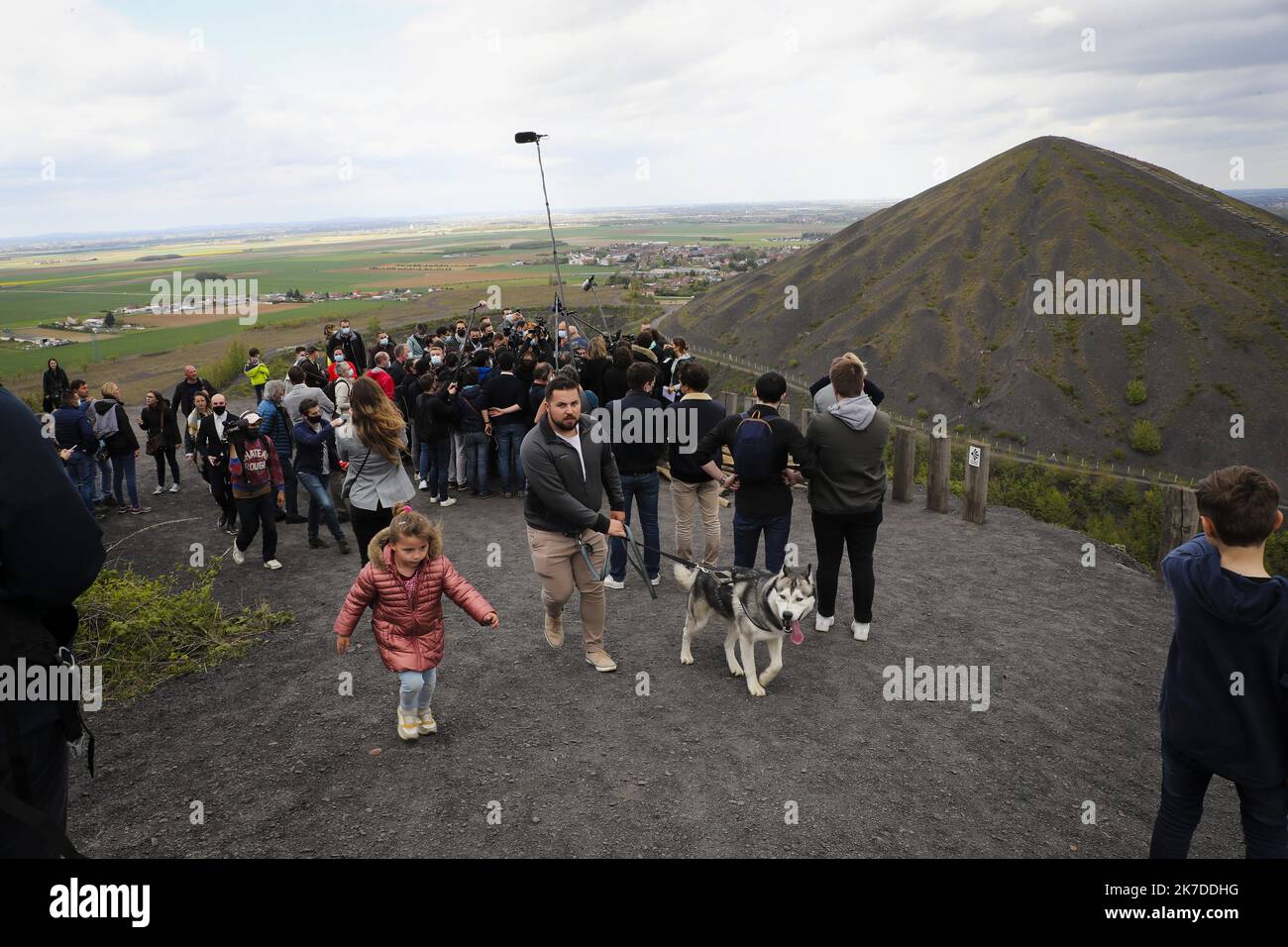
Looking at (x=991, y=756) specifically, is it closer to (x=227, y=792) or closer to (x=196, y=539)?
(x=227, y=792)

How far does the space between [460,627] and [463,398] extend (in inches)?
200

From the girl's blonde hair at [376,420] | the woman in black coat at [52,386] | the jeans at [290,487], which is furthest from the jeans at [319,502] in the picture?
the woman in black coat at [52,386]

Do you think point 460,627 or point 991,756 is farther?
point 460,627

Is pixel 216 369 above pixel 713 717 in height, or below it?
above

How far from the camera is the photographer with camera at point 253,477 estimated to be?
946cm

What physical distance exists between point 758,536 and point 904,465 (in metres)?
6.30

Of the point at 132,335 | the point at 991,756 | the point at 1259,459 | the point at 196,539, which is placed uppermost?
the point at 132,335

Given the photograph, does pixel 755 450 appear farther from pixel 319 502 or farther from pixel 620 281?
pixel 620 281

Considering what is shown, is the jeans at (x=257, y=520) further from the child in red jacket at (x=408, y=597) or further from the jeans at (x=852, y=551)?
the jeans at (x=852, y=551)

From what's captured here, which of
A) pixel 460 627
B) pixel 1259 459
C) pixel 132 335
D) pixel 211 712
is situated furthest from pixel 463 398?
pixel 132 335

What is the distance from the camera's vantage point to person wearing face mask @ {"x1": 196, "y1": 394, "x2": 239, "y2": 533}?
34.0 feet

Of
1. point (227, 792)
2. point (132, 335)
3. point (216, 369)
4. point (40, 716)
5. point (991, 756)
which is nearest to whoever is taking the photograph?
point (40, 716)

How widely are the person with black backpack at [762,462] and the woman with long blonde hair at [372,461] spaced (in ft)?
9.12

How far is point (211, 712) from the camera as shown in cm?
654
